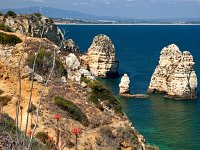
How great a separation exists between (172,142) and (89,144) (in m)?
21.9

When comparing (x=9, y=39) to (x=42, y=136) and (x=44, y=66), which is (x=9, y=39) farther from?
(x=42, y=136)

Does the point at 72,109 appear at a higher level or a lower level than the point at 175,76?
higher

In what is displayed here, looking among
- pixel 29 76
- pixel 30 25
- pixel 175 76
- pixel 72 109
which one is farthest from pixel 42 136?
pixel 175 76

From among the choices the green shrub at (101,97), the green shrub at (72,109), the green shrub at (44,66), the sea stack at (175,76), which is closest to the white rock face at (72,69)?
the green shrub at (44,66)

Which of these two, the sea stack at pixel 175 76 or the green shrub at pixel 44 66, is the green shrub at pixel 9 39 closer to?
the green shrub at pixel 44 66

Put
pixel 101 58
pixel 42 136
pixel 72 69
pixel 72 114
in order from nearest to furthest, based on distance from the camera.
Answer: pixel 42 136 → pixel 72 114 → pixel 72 69 → pixel 101 58

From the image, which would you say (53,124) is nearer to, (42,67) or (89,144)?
(89,144)

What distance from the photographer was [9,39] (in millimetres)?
32094

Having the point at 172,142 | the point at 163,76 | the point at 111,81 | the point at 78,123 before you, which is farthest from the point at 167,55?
the point at 78,123

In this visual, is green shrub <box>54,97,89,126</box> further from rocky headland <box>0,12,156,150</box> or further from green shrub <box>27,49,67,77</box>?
green shrub <box>27,49,67,77</box>

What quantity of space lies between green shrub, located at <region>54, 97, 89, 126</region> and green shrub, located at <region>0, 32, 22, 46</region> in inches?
344

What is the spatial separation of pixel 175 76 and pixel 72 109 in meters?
47.2

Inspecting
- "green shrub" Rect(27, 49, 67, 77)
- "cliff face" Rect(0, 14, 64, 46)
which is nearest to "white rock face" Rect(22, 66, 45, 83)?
"green shrub" Rect(27, 49, 67, 77)

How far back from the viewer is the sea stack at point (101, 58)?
85.9 m
